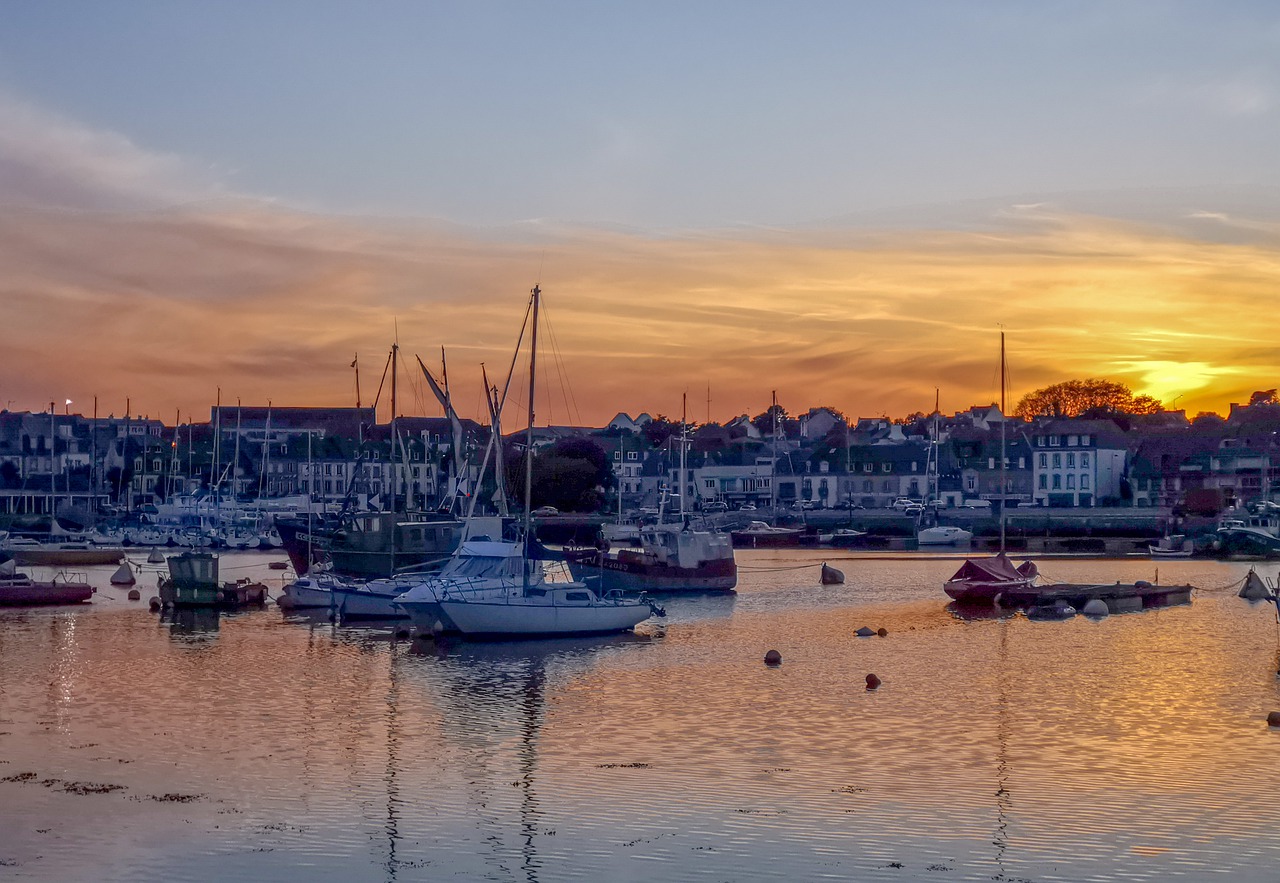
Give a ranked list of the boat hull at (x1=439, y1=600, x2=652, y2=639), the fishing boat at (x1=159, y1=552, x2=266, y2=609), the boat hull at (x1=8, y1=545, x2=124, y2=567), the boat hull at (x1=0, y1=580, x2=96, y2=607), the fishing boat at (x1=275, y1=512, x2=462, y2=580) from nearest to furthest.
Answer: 1. the boat hull at (x1=439, y1=600, x2=652, y2=639)
2. the fishing boat at (x1=159, y1=552, x2=266, y2=609)
3. the boat hull at (x1=0, y1=580, x2=96, y2=607)
4. the fishing boat at (x1=275, y1=512, x2=462, y2=580)
5. the boat hull at (x1=8, y1=545, x2=124, y2=567)

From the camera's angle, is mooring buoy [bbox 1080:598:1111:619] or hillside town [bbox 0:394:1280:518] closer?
mooring buoy [bbox 1080:598:1111:619]

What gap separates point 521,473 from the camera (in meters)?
136

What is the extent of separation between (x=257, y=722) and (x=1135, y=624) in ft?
121

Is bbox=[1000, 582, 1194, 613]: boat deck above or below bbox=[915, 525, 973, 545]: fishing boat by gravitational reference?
below

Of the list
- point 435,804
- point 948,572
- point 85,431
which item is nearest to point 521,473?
point 948,572

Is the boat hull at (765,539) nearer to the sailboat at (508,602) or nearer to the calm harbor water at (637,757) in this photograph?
the calm harbor water at (637,757)

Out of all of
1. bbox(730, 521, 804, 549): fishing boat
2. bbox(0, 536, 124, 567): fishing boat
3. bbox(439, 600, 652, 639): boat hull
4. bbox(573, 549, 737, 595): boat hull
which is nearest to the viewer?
bbox(439, 600, 652, 639): boat hull

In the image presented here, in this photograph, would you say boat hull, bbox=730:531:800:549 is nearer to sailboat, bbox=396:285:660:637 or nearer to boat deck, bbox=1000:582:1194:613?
boat deck, bbox=1000:582:1194:613

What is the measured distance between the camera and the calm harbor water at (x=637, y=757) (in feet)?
68.8

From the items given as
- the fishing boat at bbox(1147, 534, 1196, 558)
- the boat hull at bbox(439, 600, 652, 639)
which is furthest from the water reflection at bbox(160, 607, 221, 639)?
the fishing boat at bbox(1147, 534, 1196, 558)

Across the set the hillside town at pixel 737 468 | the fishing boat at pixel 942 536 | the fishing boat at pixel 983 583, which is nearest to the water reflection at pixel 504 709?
the fishing boat at pixel 983 583

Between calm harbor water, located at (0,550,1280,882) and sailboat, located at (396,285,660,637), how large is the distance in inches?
30.2

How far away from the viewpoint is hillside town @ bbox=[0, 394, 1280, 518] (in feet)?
495

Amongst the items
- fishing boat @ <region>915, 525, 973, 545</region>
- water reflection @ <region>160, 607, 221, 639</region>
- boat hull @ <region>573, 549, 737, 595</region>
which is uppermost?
fishing boat @ <region>915, 525, 973, 545</region>
